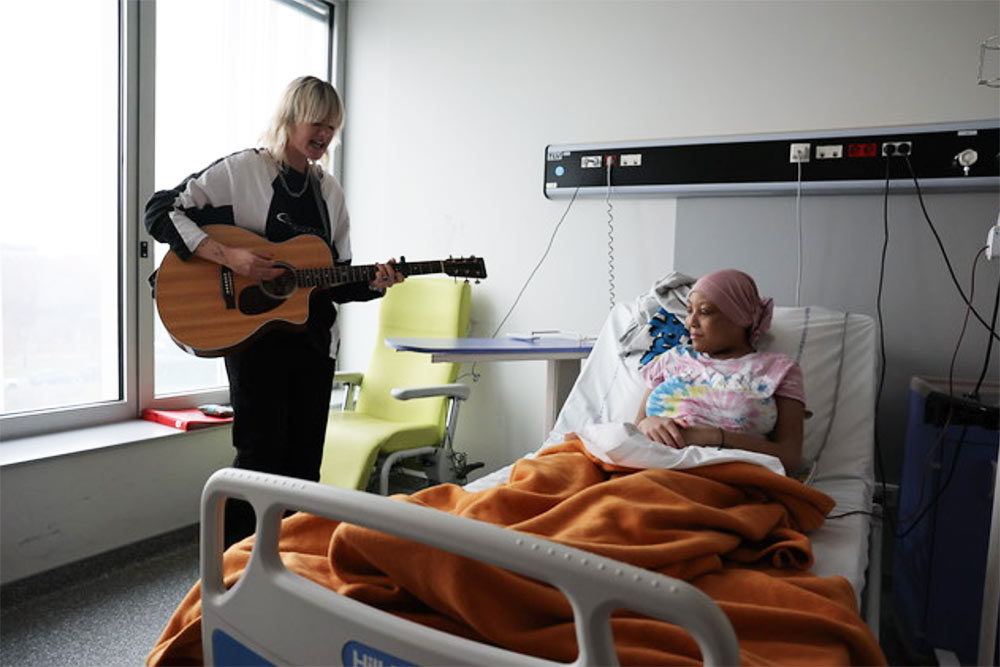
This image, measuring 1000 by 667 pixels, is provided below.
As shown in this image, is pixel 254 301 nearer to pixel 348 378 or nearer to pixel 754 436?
pixel 348 378

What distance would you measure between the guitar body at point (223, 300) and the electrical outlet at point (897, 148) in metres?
1.94

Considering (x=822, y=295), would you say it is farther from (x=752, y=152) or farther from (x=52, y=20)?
(x=52, y=20)

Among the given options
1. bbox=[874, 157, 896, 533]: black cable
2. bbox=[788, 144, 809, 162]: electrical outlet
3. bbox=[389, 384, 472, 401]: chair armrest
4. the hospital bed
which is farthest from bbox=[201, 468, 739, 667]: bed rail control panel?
bbox=[788, 144, 809, 162]: electrical outlet

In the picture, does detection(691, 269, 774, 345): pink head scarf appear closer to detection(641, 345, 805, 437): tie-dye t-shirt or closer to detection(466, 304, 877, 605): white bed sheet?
detection(641, 345, 805, 437): tie-dye t-shirt

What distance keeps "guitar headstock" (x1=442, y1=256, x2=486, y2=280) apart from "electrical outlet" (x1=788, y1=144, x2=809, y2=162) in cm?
115

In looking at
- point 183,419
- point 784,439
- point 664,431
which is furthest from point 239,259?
point 784,439

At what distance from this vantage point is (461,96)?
3293mm

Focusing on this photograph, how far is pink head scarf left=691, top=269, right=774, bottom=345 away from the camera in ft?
6.25

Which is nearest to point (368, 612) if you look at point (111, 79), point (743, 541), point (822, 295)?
point (743, 541)

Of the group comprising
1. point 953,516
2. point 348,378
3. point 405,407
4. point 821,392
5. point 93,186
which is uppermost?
point 93,186

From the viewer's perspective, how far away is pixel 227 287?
2.09m

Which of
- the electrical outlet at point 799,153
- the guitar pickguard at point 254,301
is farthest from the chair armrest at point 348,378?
the electrical outlet at point 799,153

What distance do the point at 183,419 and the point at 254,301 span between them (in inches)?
38.1

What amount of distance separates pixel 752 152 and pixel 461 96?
136cm
